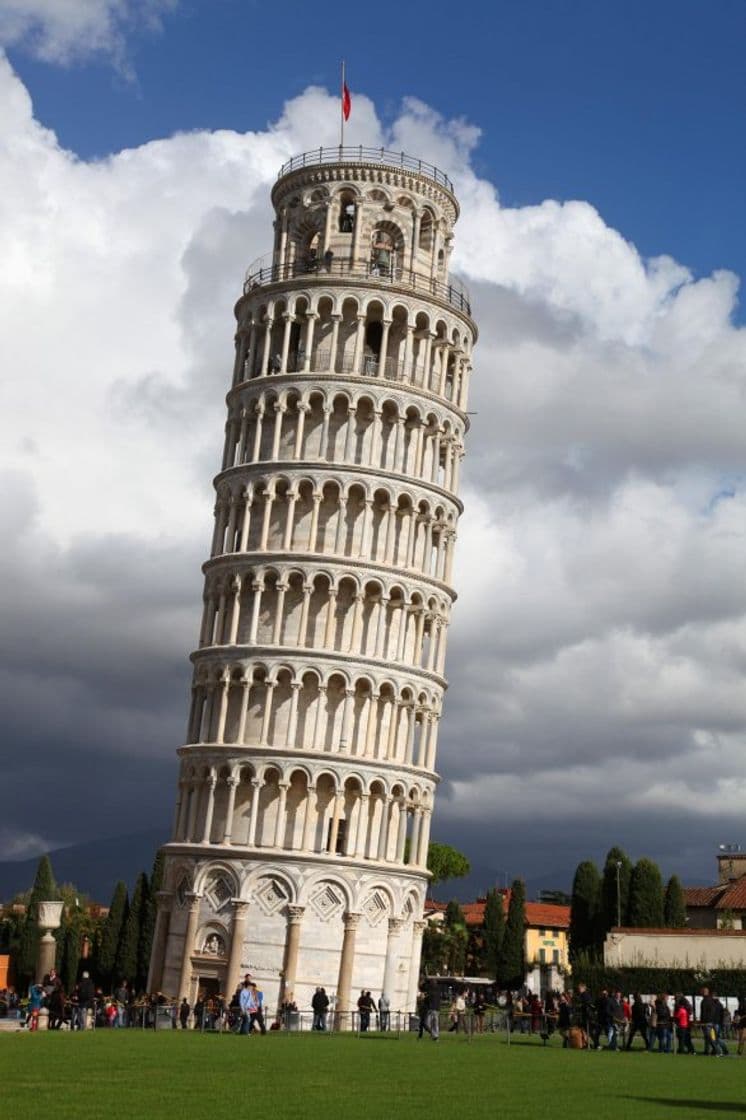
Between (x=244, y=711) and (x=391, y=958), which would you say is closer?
(x=391, y=958)

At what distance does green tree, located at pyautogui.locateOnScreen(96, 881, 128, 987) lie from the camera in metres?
84.6

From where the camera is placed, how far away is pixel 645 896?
89000 mm

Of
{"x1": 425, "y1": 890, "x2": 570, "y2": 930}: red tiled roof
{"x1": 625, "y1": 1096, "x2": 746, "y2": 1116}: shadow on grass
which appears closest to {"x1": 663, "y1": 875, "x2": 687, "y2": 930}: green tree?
{"x1": 425, "y1": 890, "x2": 570, "y2": 930}: red tiled roof

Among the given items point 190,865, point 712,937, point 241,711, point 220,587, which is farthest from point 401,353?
point 712,937

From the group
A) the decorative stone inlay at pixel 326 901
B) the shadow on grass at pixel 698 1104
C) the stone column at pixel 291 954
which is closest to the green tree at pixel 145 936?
the decorative stone inlay at pixel 326 901

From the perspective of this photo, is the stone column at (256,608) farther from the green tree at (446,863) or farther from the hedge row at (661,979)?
the green tree at (446,863)

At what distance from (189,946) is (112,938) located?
28.0m

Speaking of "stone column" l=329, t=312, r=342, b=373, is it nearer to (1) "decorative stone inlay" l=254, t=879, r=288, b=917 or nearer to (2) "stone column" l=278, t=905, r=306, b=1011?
(1) "decorative stone inlay" l=254, t=879, r=288, b=917

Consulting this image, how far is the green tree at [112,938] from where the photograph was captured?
84.6m

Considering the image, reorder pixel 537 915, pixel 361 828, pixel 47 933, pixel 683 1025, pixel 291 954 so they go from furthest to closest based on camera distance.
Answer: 1. pixel 537 915
2. pixel 361 828
3. pixel 291 954
4. pixel 47 933
5. pixel 683 1025

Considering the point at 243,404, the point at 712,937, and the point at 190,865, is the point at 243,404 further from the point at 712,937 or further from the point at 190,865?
the point at 712,937

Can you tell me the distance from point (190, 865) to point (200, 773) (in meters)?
3.83

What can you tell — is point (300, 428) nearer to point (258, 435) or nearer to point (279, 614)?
point (258, 435)

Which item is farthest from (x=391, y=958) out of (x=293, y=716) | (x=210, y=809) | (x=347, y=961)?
(x=293, y=716)
